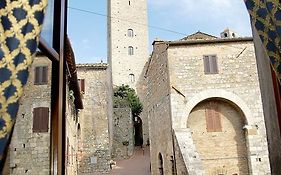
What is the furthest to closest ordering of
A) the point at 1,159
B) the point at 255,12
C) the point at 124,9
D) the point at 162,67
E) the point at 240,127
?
the point at 124,9, the point at 162,67, the point at 240,127, the point at 255,12, the point at 1,159

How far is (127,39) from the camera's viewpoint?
5012 cm

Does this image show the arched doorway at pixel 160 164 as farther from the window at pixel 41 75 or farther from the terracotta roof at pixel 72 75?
the window at pixel 41 75

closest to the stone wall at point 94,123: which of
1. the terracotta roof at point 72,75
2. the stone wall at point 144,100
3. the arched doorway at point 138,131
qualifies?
the terracotta roof at point 72,75

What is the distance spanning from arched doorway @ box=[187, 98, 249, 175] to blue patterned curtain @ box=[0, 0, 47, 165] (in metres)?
15.5

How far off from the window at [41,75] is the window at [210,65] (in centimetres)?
1468

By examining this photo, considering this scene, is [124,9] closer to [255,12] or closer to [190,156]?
[190,156]

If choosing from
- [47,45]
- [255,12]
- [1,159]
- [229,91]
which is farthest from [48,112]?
[229,91]

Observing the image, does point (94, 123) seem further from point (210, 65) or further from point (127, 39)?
point (127, 39)

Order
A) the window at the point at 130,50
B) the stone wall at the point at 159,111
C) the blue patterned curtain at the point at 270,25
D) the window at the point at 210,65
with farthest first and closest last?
the window at the point at 130,50
the window at the point at 210,65
the stone wall at the point at 159,111
the blue patterned curtain at the point at 270,25

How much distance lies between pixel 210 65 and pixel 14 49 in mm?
16306

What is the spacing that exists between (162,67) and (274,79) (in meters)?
15.8

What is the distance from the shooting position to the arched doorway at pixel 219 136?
16.4 meters

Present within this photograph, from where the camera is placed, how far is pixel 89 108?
86.9 feet

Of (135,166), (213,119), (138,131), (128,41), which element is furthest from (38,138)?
(128,41)
